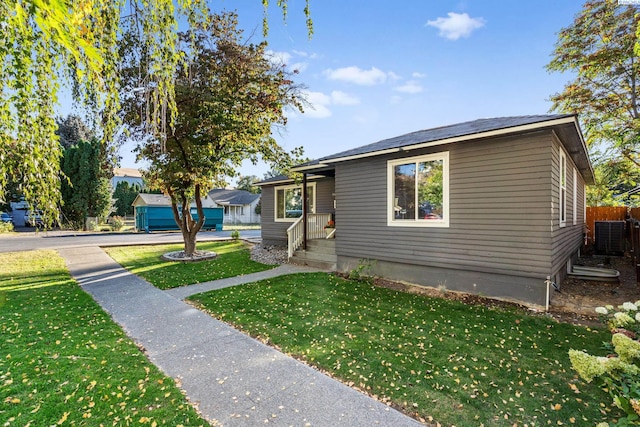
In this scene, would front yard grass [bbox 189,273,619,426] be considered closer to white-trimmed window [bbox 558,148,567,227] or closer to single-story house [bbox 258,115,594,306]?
single-story house [bbox 258,115,594,306]

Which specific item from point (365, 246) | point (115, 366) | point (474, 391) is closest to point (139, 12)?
point (115, 366)

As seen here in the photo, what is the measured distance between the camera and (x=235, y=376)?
320 cm

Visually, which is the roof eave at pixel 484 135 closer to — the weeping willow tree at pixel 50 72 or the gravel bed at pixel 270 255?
the weeping willow tree at pixel 50 72

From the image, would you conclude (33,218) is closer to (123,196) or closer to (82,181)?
(82,181)

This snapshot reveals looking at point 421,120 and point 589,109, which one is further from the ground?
point 589,109

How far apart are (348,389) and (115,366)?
8.59 ft

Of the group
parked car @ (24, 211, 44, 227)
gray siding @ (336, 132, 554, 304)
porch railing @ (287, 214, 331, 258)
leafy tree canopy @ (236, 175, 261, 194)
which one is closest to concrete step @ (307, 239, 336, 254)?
porch railing @ (287, 214, 331, 258)

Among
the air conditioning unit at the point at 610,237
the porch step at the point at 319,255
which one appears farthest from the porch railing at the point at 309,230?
the air conditioning unit at the point at 610,237

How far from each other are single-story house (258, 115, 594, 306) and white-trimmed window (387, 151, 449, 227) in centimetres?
2

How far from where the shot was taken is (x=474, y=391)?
2963mm

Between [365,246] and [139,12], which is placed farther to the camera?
[365,246]

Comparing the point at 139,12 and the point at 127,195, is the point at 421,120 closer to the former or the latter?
the point at 139,12

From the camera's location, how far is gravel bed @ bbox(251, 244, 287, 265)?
1047 centimetres

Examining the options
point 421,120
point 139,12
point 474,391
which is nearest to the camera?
point 139,12
